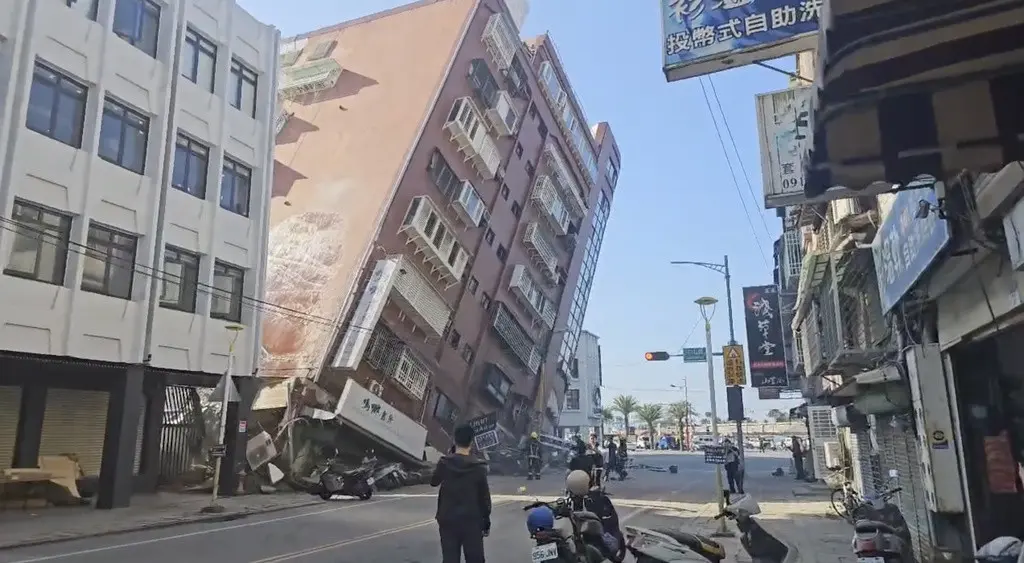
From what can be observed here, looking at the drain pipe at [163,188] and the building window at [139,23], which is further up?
the building window at [139,23]

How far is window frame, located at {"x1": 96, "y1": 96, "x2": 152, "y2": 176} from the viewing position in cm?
1609

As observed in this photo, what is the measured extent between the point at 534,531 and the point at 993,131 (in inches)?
173

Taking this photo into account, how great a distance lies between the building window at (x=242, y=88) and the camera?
67.3 ft

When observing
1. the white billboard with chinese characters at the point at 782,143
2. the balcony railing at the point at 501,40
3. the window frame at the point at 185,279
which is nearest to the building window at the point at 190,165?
the window frame at the point at 185,279

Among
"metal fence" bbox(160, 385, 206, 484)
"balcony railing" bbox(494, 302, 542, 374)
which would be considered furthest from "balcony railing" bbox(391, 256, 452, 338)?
"metal fence" bbox(160, 385, 206, 484)

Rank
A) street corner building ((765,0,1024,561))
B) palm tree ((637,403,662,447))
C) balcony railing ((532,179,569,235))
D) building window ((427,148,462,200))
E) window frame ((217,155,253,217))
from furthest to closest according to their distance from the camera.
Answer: palm tree ((637,403,662,447)) → balcony railing ((532,179,569,235)) → building window ((427,148,462,200)) → window frame ((217,155,253,217)) → street corner building ((765,0,1024,561))

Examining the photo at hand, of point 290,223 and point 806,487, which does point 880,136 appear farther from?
point 290,223

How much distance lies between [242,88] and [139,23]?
3.78 m

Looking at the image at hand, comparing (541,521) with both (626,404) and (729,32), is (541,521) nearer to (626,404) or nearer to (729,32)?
(729,32)

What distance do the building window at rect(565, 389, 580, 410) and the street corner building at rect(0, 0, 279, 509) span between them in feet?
147

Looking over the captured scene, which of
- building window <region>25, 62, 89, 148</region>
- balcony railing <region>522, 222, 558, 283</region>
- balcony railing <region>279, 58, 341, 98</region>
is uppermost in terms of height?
balcony railing <region>279, 58, 341, 98</region>

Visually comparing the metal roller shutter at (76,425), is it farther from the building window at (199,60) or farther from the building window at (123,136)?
the building window at (199,60)

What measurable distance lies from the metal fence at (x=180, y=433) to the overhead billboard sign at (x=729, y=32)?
58.3ft

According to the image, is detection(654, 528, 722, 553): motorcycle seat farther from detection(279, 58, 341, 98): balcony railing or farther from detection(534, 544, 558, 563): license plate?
detection(279, 58, 341, 98): balcony railing
